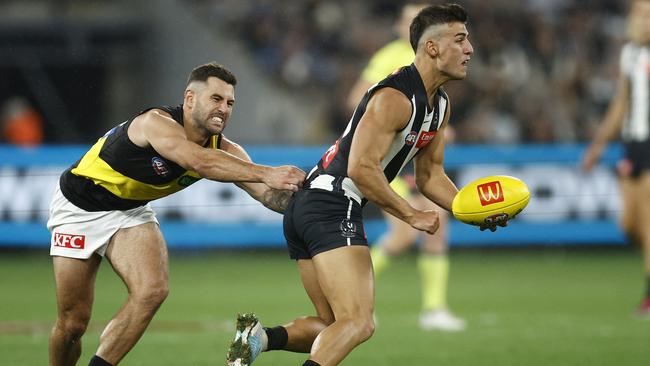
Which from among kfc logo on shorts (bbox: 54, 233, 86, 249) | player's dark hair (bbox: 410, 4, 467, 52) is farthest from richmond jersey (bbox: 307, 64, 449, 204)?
kfc logo on shorts (bbox: 54, 233, 86, 249)

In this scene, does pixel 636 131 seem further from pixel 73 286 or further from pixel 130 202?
pixel 73 286

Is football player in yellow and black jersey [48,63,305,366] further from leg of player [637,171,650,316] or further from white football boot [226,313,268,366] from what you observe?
leg of player [637,171,650,316]

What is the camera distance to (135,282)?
6.85 m

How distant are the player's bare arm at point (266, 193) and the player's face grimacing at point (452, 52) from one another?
3.80 ft

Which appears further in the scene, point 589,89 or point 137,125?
point 589,89

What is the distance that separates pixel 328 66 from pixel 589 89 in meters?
4.53

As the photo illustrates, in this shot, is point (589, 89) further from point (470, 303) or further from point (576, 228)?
point (470, 303)

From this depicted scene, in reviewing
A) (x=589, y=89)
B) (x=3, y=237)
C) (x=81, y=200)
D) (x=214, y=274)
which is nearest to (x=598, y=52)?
(x=589, y=89)

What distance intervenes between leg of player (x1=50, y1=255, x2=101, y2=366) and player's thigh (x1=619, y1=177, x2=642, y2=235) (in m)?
5.70

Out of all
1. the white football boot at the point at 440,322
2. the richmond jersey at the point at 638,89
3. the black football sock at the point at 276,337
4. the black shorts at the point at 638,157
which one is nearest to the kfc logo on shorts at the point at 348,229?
the black football sock at the point at 276,337

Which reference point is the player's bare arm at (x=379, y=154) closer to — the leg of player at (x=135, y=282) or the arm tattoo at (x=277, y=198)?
the arm tattoo at (x=277, y=198)

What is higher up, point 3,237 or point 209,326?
point 3,237

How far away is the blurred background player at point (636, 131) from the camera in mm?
10688

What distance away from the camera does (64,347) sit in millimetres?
6980
